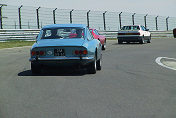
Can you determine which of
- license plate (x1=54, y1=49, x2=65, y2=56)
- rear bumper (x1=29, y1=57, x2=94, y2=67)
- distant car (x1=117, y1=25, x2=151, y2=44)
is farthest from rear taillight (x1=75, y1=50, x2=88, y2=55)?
distant car (x1=117, y1=25, x2=151, y2=44)

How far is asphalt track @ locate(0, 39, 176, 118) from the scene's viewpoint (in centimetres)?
534

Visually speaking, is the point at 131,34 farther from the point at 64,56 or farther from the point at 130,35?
the point at 64,56

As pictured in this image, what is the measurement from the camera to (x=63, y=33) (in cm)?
1029

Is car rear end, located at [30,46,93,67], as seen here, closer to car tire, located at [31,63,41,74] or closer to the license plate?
the license plate

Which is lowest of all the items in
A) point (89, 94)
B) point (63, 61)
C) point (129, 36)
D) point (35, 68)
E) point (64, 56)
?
point (89, 94)

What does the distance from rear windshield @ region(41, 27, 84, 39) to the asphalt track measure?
0.93m

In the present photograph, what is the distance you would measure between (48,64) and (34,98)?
3.03 meters

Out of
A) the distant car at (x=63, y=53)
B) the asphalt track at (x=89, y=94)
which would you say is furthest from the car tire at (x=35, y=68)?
the asphalt track at (x=89, y=94)

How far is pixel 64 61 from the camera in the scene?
30.6 feet

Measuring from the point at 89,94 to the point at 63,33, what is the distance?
3.76m

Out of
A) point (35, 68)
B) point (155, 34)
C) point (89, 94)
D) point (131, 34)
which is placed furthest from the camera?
point (155, 34)

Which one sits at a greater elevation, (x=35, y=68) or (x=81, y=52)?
(x=81, y=52)

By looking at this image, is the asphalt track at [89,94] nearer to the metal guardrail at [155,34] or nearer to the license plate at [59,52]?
the license plate at [59,52]

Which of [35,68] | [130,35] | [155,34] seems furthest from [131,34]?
[155,34]
